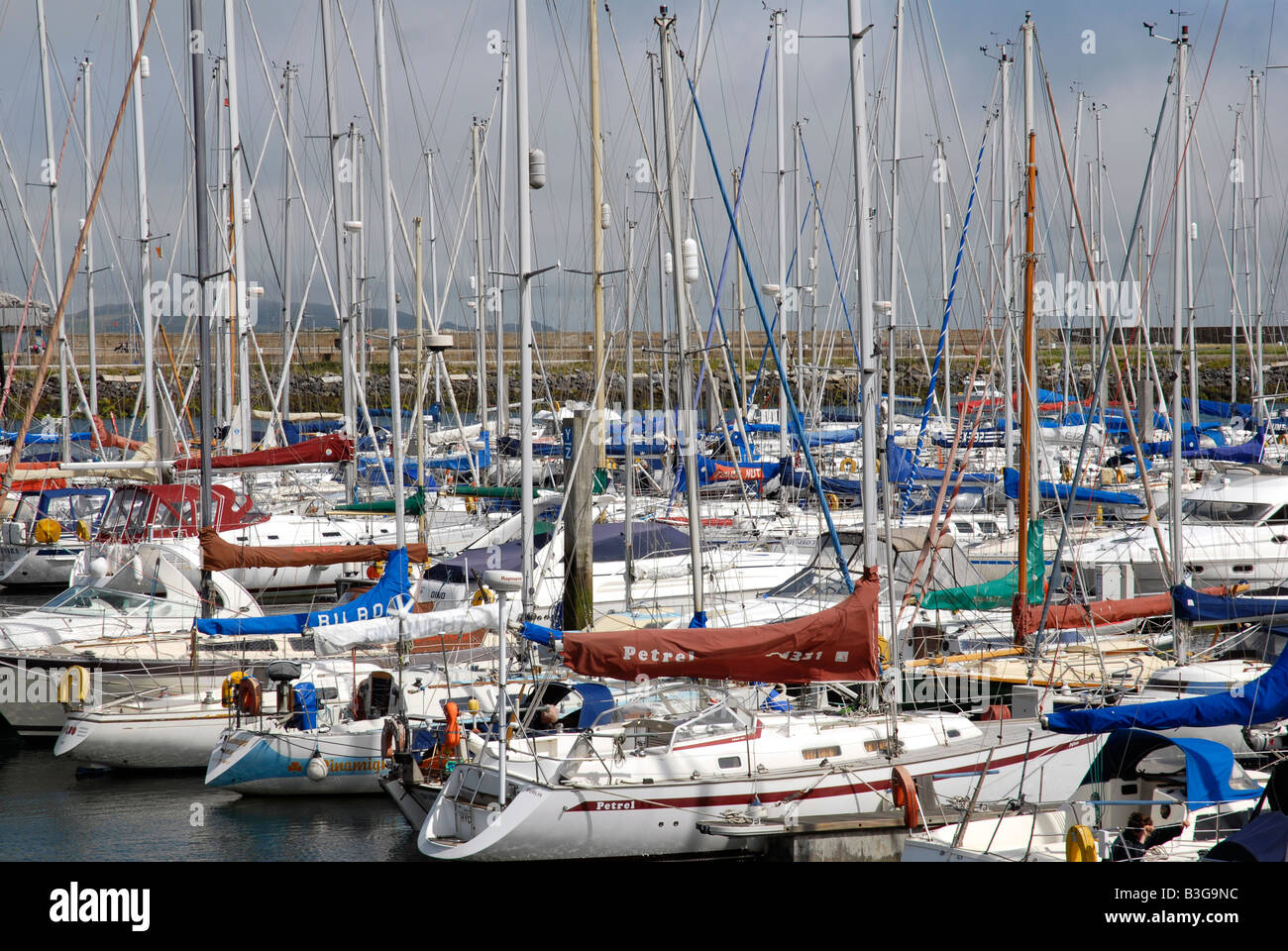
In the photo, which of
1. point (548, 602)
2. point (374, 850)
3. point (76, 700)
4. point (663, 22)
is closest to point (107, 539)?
point (76, 700)

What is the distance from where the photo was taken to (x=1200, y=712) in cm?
1270

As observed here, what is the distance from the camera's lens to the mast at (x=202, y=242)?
68.0 feet

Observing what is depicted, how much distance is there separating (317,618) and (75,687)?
139 inches

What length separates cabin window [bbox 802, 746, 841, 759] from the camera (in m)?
13.6

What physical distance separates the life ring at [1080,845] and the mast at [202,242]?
15.0 metres

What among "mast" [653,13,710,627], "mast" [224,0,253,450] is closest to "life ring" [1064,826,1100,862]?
"mast" [653,13,710,627]

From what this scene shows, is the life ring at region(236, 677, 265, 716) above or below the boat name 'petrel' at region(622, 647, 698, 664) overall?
below

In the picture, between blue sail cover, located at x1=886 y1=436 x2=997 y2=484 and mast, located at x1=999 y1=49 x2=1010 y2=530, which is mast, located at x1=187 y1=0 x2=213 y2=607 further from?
blue sail cover, located at x1=886 y1=436 x2=997 y2=484

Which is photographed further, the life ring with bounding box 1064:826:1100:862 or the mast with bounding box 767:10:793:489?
the mast with bounding box 767:10:793:489

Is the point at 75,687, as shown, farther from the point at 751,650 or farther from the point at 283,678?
the point at 751,650

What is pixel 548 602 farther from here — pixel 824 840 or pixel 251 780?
pixel 824 840

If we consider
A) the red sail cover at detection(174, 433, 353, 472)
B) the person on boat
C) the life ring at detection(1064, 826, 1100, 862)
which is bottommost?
the person on boat

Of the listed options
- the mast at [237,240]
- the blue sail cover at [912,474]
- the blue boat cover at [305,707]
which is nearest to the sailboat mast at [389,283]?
the blue boat cover at [305,707]

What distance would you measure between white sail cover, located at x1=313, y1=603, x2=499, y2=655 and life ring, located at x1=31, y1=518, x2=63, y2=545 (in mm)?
16910
